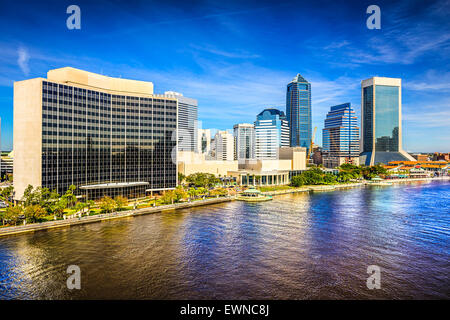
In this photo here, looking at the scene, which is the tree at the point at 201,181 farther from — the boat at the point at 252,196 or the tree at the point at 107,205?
the tree at the point at 107,205

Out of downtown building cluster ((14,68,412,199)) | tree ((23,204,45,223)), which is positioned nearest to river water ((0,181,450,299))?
tree ((23,204,45,223))

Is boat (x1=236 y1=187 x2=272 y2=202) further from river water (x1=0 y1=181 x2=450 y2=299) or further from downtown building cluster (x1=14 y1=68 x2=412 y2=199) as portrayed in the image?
river water (x1=0 y1=181 x2=450 y2=299)

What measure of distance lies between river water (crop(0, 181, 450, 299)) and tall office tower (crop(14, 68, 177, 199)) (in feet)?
75.6

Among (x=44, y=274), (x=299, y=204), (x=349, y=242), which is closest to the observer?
(x=44, y=274)

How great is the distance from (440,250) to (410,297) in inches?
867

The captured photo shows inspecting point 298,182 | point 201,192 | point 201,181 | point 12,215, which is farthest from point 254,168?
point 12,215

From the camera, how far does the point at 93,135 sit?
86.0 metres

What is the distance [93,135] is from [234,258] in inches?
2494

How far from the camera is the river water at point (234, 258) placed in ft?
115

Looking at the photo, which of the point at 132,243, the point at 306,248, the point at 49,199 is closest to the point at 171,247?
the point at 132,243

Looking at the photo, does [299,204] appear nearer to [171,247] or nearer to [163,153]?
[163,153]

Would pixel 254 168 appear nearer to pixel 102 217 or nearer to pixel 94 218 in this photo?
pixel 102 217
